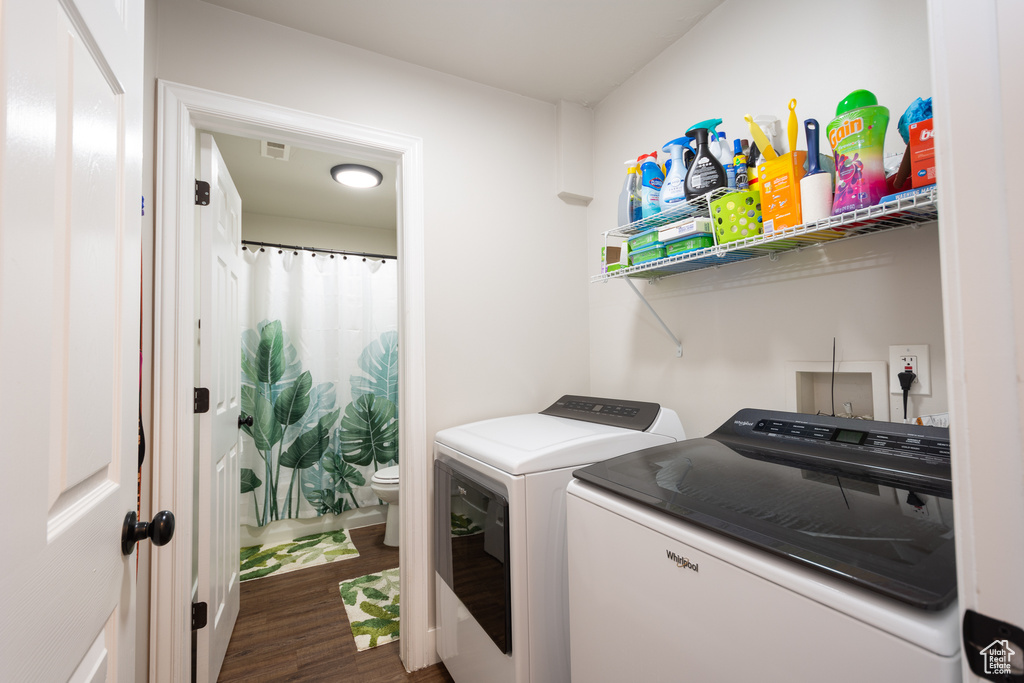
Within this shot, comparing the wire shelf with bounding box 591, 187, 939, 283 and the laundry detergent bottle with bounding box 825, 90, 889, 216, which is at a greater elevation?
the laundry detergent bottle with bounding box 825, 90, 889, 216

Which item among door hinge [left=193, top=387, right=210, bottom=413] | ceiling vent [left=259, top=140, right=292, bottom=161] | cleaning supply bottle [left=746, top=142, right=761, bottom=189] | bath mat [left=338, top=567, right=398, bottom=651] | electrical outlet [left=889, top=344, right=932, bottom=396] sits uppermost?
ceiling vent [left=259, top=140, right=292, bottom=161]

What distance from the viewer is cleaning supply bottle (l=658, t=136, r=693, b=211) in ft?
4.76

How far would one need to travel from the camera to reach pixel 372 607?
2.13 m

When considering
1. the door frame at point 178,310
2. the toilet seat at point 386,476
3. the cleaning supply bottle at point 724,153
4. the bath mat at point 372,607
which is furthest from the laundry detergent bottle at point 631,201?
the toilet seat at point 386,476

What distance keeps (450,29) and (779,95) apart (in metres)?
1.18

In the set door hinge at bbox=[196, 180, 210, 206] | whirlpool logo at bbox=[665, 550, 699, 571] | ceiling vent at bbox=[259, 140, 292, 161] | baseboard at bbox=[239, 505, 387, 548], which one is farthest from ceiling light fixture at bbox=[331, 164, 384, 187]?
whirlpool logo at bbox=[665, 550, 699, 571]

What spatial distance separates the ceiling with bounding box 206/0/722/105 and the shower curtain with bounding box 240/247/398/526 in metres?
1.72

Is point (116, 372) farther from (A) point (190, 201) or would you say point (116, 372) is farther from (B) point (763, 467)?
(B) point (763, 467)

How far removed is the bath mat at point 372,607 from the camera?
1914 mm

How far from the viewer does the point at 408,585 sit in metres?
1.75

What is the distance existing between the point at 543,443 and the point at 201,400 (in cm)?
119

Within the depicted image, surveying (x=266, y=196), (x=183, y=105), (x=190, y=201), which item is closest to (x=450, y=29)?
(x=183, y=105)

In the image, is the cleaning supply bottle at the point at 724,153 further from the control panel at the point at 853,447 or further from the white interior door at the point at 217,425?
the white interior door at the point at 217,425

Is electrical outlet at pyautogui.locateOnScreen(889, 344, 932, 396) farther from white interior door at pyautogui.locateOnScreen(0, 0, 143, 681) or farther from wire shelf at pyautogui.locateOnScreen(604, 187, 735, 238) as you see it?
white interior door at pyautogui.locateOnScreen(0, 0, 143, 681)
